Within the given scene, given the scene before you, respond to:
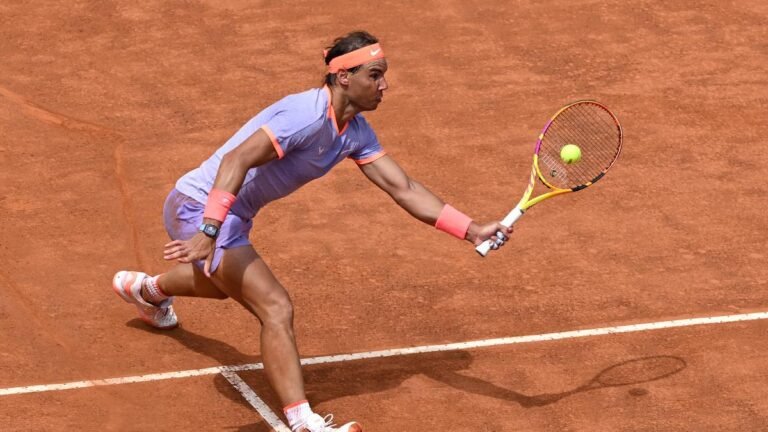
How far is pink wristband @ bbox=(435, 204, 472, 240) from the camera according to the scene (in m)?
9.07

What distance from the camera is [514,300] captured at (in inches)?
418

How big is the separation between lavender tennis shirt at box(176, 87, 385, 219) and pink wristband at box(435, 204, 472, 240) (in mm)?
559

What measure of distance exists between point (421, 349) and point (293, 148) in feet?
6.48

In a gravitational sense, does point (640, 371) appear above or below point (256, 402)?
below

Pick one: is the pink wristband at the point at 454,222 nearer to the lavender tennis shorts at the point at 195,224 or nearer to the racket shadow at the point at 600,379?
the racket shadow at the point at 600,379

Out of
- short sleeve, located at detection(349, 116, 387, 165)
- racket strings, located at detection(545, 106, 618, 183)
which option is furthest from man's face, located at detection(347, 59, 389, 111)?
racket strings, located at detection(545, 106, 618, 183)

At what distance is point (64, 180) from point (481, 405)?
15.0 ft

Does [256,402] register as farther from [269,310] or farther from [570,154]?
[570,154]

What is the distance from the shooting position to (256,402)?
30.6 ft

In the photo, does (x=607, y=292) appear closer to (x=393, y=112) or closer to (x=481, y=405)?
(x=481, y=405)

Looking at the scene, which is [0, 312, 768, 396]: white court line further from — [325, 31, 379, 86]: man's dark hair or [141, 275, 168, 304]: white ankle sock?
[325, 31, 379, 86]: man's dark hair

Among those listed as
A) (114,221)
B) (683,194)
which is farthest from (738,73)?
(114,221)

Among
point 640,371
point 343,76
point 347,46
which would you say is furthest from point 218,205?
point 640,371

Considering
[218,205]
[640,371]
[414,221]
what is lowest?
[640,371]
